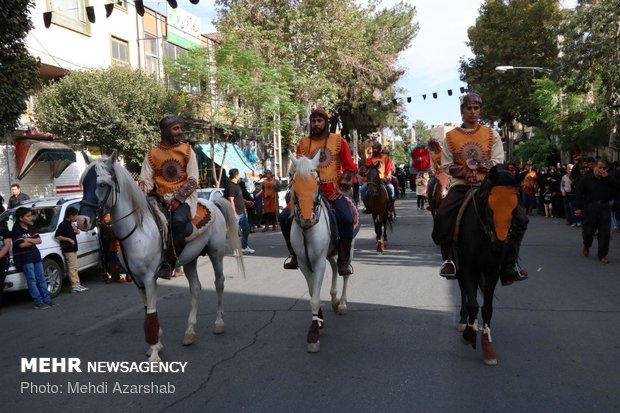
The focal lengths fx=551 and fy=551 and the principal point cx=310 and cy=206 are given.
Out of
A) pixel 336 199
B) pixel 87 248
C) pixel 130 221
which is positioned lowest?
pixel 87 248

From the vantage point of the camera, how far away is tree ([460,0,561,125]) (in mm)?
32938

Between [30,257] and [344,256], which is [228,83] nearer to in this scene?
[30,257]

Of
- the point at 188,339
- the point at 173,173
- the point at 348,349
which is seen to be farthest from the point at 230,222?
the point at 348,349

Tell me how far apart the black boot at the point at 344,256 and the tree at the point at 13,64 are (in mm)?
7587

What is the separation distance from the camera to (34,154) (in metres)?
17.6

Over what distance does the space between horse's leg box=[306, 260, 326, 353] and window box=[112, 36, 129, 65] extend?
68.1ft

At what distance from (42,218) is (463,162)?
8.23 metres

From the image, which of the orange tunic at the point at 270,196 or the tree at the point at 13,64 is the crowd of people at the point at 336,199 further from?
the orange tunic at the point at 270,196

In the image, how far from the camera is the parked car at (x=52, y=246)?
29.6ft

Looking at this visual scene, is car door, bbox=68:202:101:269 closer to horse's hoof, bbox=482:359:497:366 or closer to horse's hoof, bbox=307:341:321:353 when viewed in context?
horse's hoof, bbox=307:341:321:353

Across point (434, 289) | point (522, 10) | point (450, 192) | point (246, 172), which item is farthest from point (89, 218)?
point (522, 10)

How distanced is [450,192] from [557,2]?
3210 cm

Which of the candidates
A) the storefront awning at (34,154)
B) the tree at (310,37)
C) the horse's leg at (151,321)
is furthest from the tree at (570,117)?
the horse's leg at (151,321)

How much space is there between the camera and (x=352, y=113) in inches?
1610
